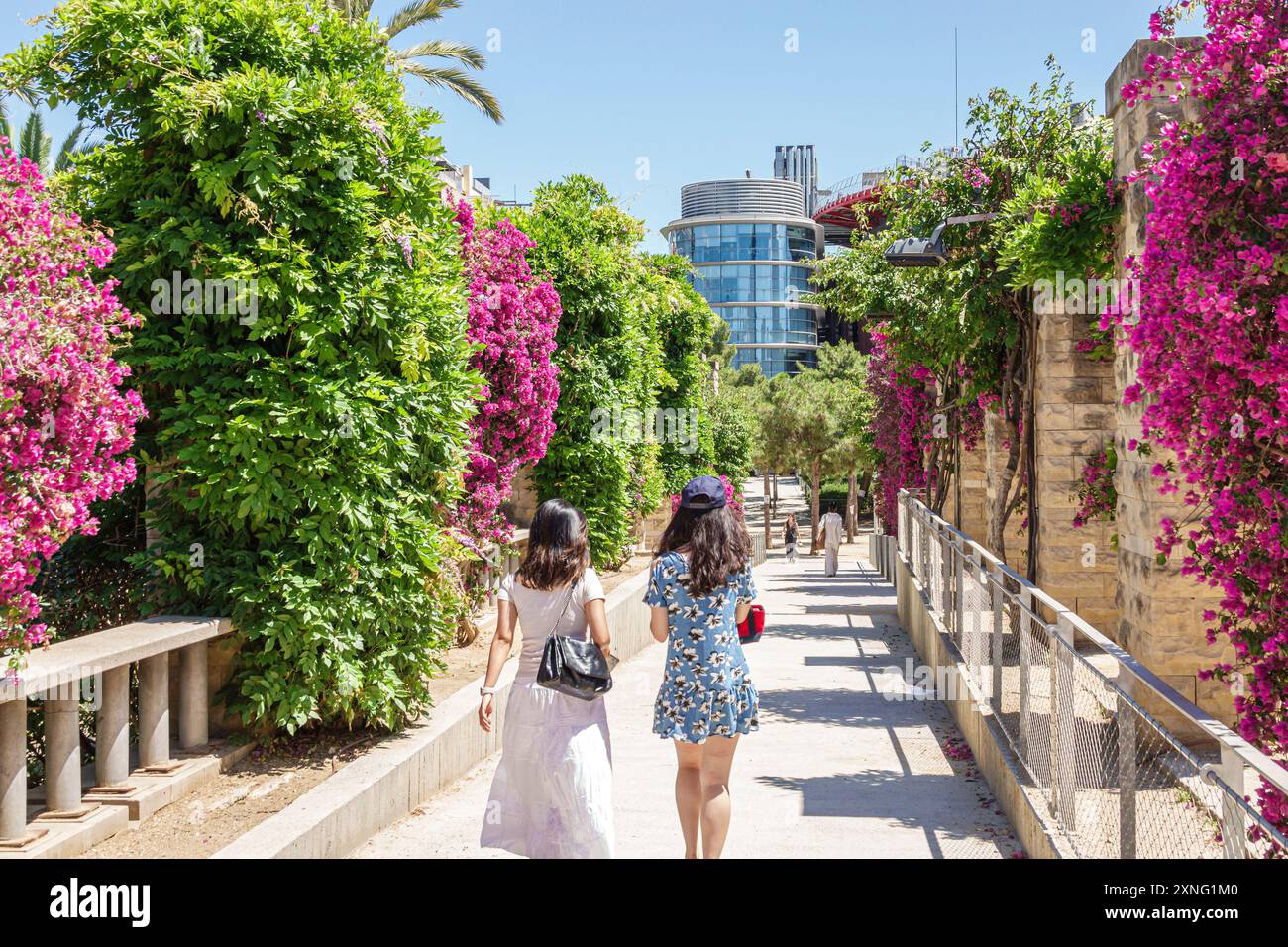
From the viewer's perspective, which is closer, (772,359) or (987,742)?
(987,742)

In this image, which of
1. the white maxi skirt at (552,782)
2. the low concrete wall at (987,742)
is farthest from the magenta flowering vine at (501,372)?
the white maxi skirt at (552,782)

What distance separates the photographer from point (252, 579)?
20.3ft

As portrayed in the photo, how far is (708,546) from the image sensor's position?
16.6 ft

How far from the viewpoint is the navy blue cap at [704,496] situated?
5.06 metres

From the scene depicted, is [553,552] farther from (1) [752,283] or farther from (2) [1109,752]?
(1) [752,283]

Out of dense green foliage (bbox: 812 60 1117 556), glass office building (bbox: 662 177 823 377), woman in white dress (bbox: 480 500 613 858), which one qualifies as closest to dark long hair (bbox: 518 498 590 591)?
woman in white dress (bbox: 480 500 613 858)

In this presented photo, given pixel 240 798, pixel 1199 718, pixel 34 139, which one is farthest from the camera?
pixel 34 139

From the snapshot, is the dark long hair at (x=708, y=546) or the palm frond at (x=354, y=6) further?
the palm frond at (x=354, y=6)

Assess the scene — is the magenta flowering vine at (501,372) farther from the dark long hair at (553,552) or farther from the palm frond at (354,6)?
the palm frond at (354,6)

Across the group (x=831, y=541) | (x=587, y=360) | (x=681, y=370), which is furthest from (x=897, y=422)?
(x=587, y=360)

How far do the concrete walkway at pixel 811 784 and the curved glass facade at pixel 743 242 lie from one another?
85.1 metres

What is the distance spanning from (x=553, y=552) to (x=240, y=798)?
7.41 ft
